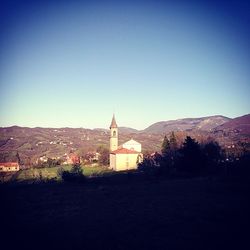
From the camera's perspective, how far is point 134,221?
14984 mm

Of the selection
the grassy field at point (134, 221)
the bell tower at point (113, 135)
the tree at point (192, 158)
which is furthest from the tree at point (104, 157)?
the grassy field at point (134, 221)

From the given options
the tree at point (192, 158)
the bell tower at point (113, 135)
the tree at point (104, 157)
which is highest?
the bell tower at point (113, 135)

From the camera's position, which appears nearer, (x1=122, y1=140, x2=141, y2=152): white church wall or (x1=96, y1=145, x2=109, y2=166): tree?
(x1=96, y1=145, x2=109, y2=166): tree

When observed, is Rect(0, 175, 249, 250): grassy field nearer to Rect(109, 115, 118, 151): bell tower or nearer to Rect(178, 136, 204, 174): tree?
Rect(178, 136, 204, 174): tree

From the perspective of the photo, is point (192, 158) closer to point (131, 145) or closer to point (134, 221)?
point (134, 221)

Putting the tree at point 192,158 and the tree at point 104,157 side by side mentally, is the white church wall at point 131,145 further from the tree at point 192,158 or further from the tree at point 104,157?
the tree at point 192,158

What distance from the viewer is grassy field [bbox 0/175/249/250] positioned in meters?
11.7

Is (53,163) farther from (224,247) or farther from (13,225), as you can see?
(224,247)

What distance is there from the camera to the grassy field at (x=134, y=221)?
1173cm

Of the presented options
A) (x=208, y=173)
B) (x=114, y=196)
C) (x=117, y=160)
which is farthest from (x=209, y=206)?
(x=117, y=160)

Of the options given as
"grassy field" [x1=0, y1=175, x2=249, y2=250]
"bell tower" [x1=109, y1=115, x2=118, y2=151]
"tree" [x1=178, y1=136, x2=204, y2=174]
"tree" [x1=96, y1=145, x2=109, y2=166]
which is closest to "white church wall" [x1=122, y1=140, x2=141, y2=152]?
"tree" [x1=96, y1=145, x2=109, y2=166]

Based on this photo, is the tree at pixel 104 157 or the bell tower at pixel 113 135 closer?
the bell tower at pixel 113 135

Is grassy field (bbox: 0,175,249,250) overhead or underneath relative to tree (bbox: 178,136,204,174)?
underneath

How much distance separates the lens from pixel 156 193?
2361 centimetres
